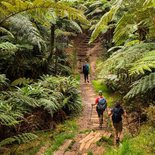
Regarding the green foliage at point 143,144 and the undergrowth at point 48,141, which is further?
the undergrowth at point 48,141

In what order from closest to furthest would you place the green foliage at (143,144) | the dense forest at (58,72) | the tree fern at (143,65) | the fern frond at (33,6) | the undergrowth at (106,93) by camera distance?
the tree fern at (143,65)
the fern frond at (33,6)
the dense forest at (58,72)
the green foliage at (143,144)
the undergrowth at (106,93)

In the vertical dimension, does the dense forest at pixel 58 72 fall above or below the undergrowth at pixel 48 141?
above

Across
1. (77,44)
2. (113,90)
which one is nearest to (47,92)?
(113,90)

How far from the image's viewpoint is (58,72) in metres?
17.4

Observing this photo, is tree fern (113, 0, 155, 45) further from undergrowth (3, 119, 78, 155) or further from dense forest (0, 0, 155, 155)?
undergrowth (3, 119, 78, 155)

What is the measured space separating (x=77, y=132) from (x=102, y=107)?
3.72ft

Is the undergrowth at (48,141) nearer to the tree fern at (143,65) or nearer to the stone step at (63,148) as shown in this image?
the stone step at (63,148)

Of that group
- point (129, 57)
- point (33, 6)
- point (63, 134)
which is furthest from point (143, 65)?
point (63, 134)

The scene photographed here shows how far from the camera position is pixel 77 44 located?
2736 centimetres

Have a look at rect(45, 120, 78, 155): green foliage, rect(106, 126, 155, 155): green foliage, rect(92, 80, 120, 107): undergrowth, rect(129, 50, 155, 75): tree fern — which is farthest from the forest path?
rect(129, 50, 155, 75): tree fern

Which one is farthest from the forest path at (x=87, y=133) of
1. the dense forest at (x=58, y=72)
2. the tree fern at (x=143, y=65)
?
the tree fern at (x=143, y=65)

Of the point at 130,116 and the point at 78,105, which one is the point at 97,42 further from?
the point at 130,116

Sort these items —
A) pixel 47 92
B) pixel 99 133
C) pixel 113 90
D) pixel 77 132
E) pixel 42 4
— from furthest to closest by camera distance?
pixel 113 90
pixel 47 92
pixel 77 132
pixel 99 133
pixel 42 4

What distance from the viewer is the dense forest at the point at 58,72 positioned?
693cm
